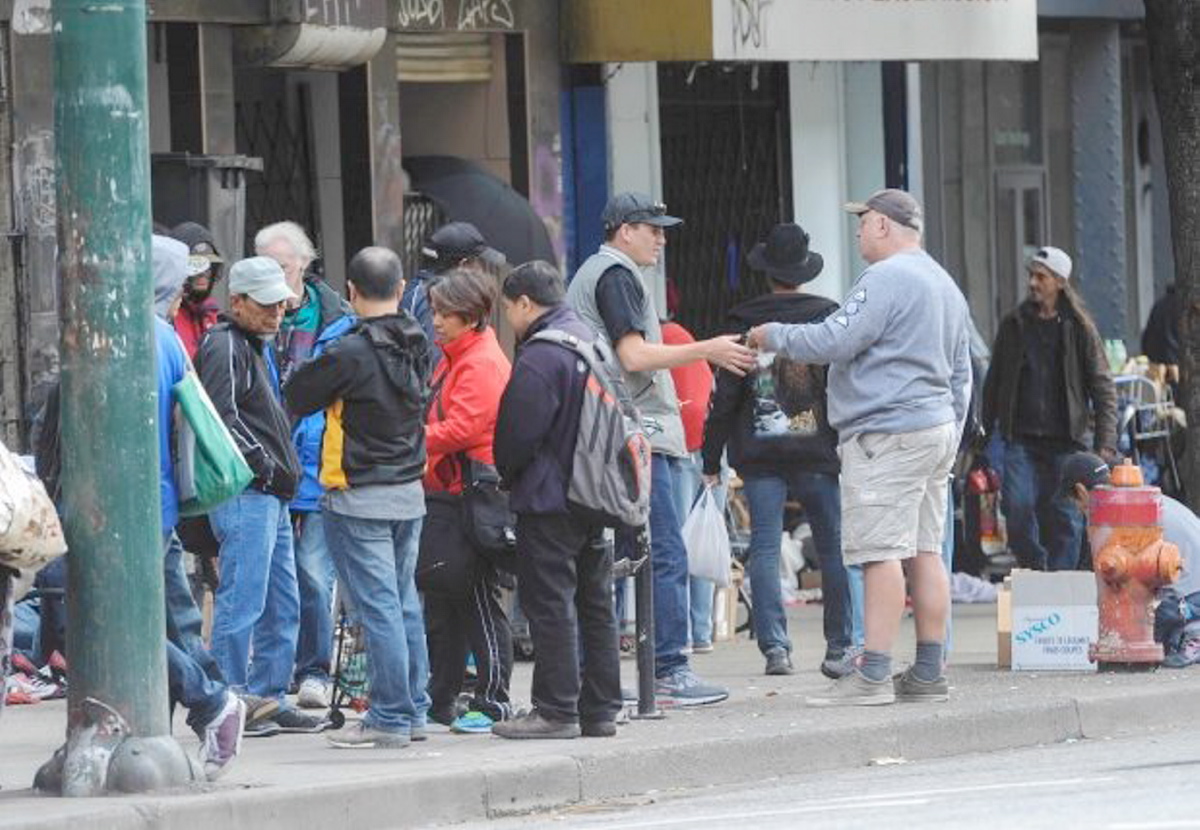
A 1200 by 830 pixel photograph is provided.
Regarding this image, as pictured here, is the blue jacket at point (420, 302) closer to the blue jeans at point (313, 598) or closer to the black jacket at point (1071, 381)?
the blue jeans at point (313, 598)

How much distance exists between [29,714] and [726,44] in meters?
6.27

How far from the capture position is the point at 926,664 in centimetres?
1197

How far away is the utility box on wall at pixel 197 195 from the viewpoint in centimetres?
1473

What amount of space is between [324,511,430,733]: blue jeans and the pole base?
1.27m

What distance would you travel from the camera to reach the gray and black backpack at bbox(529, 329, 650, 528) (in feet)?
34.5

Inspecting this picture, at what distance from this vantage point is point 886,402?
11562 millimetres

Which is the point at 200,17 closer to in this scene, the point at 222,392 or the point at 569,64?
the point at 569,64

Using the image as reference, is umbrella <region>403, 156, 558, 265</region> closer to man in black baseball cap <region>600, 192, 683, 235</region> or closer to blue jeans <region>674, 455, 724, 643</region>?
blue jeans <region>674, 455, 724, 643</region>

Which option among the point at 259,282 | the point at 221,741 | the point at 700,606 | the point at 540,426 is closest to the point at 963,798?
the point at 540,426

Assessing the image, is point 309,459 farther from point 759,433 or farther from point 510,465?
point 759,433

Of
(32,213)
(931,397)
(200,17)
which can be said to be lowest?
(931,397)

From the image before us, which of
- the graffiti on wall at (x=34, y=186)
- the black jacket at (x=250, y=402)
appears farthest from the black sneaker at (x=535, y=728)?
the graffiti on wall at (x=34, y=186)

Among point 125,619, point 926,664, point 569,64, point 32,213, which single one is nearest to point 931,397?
point 926,664

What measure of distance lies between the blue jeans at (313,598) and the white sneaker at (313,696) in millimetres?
102
